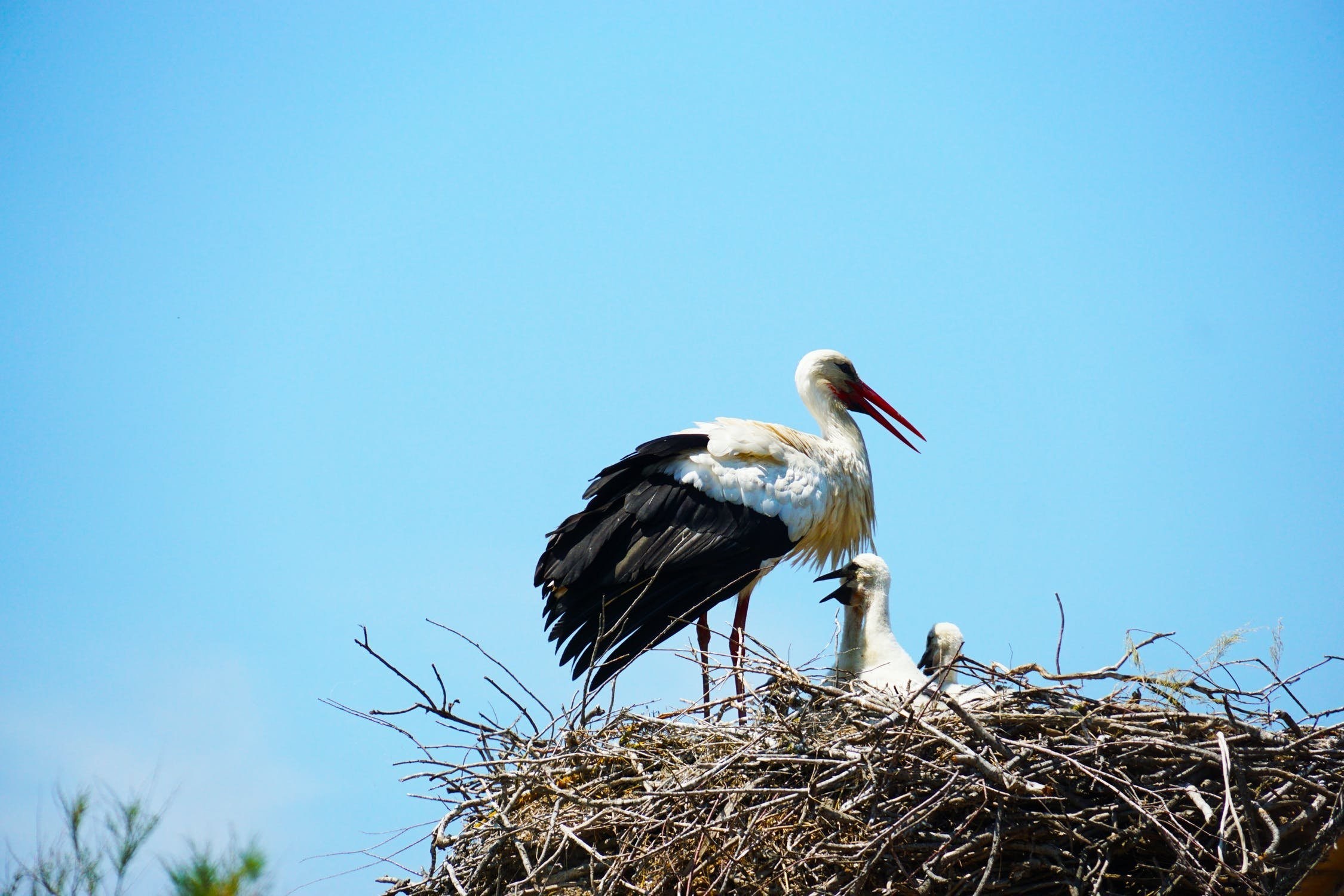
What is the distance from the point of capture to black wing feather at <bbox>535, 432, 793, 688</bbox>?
4.84 metres

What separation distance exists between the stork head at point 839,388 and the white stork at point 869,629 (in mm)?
1546

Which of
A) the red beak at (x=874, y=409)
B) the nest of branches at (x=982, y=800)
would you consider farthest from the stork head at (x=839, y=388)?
the nest of branches at (x=982, y=800)

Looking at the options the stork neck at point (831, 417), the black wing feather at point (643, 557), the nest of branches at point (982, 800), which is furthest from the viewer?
the stork neck at point (831, 417)

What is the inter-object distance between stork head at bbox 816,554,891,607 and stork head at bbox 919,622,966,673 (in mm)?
204

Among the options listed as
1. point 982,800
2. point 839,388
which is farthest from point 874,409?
point 982,800

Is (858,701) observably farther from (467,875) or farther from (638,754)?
(467,875)

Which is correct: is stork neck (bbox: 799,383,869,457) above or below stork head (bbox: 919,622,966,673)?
above

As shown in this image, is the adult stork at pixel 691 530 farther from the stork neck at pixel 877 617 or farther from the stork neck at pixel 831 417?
the stork neck at pixel 877 617

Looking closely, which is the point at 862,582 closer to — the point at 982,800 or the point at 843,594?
the point at 843,594

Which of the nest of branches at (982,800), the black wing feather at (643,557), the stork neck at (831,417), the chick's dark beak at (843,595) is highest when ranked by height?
the stork neck at (831,417)

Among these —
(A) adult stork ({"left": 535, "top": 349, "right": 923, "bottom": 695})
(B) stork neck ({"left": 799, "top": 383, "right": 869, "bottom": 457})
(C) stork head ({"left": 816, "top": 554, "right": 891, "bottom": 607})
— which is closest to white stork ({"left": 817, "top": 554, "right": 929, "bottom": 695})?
A: (C) stork head ({"left": 816, "top": 554, "right": 891, "bottom": 607})

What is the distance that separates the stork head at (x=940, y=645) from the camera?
4188 millimetres

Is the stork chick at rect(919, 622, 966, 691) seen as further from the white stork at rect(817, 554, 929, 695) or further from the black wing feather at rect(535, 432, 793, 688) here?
the black wing feather at rect(535, 432, 793, 688)

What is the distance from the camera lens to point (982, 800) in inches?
123
